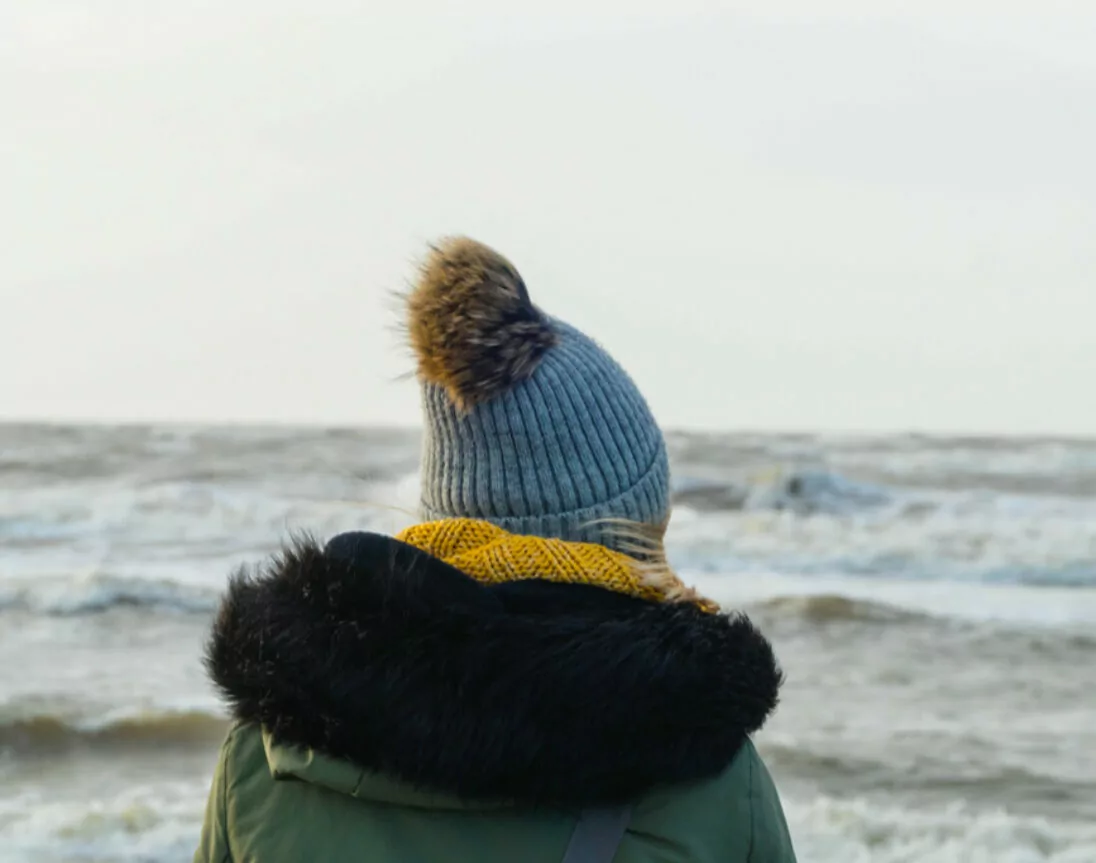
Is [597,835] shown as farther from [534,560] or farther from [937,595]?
[937,595]

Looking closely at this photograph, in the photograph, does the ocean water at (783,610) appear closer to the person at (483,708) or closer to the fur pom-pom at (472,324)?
the fur pom-pom at (472,324)

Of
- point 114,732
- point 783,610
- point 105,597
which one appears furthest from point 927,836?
point 105,597

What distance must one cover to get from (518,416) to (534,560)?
187 mm

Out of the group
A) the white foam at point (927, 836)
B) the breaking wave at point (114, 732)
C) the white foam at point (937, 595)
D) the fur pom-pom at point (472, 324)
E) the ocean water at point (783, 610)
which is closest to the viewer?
the fur pom-pom at point (472, 324)

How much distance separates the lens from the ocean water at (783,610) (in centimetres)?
453

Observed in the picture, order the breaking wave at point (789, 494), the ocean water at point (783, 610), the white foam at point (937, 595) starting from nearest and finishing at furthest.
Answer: the ocean water at point (783, 610) < the white foam at point (937, 595) < the breaking wave at point (789, 494)

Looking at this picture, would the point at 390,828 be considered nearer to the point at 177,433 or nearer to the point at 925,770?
the point at 925,770

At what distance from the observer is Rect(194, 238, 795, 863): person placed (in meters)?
1.04

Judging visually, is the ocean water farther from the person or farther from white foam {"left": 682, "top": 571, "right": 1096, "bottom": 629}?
the person

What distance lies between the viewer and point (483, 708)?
104 cm

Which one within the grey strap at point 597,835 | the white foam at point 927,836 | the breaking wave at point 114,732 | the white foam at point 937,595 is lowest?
the white foam at point 937,595

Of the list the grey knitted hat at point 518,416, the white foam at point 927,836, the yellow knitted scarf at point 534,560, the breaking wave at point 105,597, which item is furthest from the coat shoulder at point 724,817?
the breaking wave at point 105,597

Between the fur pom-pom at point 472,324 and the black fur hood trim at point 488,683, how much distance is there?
0.23 metres

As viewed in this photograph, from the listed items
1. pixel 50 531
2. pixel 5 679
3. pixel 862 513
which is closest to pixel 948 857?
pixel 5 679
